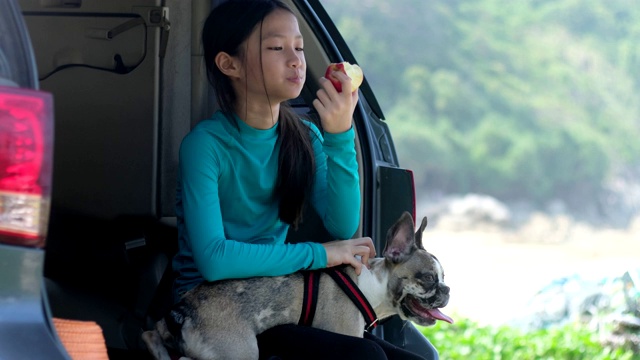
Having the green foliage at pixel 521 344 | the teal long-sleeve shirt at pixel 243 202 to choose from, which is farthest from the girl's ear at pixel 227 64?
the green foliage at pixel 521 344

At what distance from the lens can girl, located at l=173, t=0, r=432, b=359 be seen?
2639 millimetres

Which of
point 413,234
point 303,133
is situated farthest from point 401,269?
point 303,133

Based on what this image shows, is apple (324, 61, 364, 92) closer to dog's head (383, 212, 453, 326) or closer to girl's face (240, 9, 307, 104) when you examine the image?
girl's face (240, 9, 307, 104)

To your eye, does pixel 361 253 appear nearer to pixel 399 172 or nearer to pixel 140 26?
pixel 399 172

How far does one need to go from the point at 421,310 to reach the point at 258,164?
569mm

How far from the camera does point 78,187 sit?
324 cm

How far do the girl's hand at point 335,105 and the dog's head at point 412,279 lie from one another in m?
0.30

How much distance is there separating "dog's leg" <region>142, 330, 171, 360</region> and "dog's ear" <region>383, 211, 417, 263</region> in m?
0.60

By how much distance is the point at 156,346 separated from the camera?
262 cm

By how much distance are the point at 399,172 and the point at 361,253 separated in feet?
1.74

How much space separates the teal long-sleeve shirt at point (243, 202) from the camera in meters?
2.62

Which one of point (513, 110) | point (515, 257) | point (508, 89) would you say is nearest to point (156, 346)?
point (515, 257)

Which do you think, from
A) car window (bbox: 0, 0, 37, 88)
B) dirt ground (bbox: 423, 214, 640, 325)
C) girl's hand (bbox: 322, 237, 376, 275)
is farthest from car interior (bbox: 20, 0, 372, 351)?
dirt ground (bbox: 423, 214, 640, 325)

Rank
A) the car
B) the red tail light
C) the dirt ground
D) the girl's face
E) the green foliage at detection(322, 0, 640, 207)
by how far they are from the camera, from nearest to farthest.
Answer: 1. the red tail light
2. the girl's face
3. the car
4. the dirt ground
5. the green foliage at detection(322, 0, 640, 207)
